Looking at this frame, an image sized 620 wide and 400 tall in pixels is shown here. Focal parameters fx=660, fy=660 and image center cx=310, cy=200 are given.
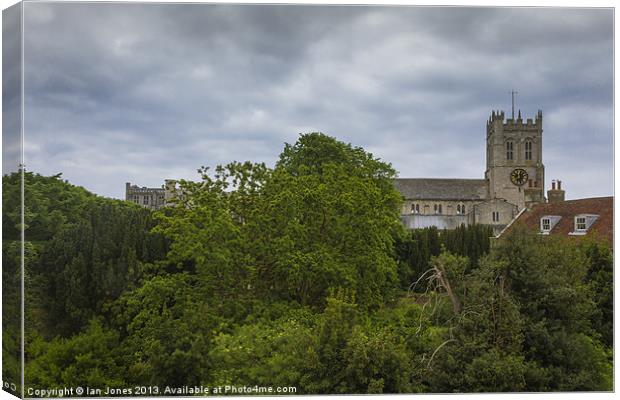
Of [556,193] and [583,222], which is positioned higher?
[556,193]

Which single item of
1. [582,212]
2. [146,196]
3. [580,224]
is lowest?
[580,224]

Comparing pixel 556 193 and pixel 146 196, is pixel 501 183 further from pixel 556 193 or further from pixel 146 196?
pixel 146 196

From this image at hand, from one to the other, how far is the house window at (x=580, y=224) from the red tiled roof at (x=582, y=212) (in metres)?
0.14

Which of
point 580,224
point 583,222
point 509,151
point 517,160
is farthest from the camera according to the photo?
point 509,151

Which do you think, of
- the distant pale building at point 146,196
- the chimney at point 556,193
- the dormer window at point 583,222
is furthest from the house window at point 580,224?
the distant pale building at point 146,196

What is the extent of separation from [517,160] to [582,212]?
1602 cm

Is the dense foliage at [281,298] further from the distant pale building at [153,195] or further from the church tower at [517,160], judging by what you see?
the church tower at [517,160]

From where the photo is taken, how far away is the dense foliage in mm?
10484

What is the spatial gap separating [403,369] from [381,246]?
3.09 m

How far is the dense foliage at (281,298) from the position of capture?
10.5 m

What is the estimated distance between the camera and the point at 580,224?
14.4 meters

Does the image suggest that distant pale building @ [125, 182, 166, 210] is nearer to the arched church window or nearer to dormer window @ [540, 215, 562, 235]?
dormer window @ [540, 215, 562, 235]

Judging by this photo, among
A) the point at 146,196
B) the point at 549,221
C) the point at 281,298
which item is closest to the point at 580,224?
the point at 549,221

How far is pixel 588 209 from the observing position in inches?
516
